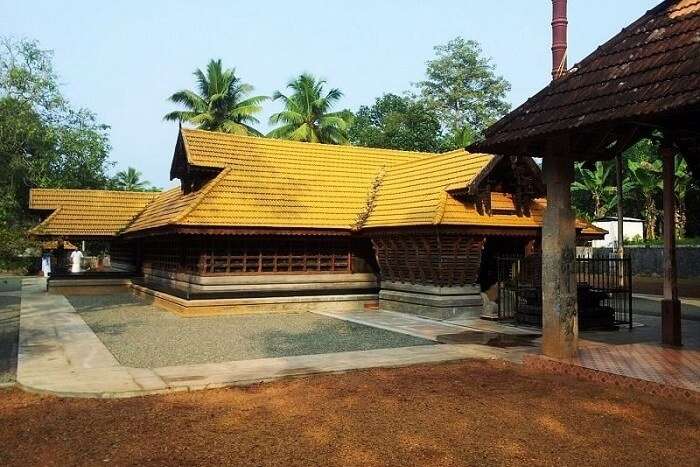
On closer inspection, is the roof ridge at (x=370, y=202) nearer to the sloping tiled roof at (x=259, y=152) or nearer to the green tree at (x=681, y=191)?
the sloping tiled roof at (x=259, y=152)

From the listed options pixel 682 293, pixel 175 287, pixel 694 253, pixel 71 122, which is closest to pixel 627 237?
pixel 694 253

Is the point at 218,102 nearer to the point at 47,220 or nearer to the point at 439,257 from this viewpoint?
the point at 47,220

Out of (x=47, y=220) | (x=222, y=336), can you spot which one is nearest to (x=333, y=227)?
(x=222, y=336)

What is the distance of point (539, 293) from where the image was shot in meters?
13.4

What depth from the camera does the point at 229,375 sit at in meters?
8.34

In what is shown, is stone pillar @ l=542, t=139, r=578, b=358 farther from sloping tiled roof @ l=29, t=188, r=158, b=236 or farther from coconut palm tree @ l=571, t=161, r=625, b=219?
coconut palm tree @ l=571, t=161, r=625, b=219

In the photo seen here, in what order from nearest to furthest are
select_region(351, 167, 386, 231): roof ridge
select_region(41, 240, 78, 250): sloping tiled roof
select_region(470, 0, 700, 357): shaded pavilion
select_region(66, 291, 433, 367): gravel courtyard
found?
select_region(470, 0, 700, 357): shaded pavilion → select_region(66, 291, 433, 367): gravel courtyard → select_region(351, 167, 386, 231): roof ridge → select_region(41, 240, 78, 250): sloping tiled roof

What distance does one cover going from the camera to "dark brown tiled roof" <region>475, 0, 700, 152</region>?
7.12 metres

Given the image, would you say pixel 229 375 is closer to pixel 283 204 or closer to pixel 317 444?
pixel 317 444

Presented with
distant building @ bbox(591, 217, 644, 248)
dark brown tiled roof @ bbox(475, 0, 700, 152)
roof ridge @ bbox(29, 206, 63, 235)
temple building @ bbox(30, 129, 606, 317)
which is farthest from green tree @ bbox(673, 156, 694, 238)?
roof ridge @ bbox(29, 206, 63, 235)

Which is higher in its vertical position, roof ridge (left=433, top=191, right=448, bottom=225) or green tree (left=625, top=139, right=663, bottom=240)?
green tree (left=625, top=139, right=663, bottom=240)

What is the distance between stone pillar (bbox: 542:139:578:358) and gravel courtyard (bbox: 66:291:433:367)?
3099mm

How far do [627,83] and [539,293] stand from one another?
6.57 meters

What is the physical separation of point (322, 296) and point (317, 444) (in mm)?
12414
